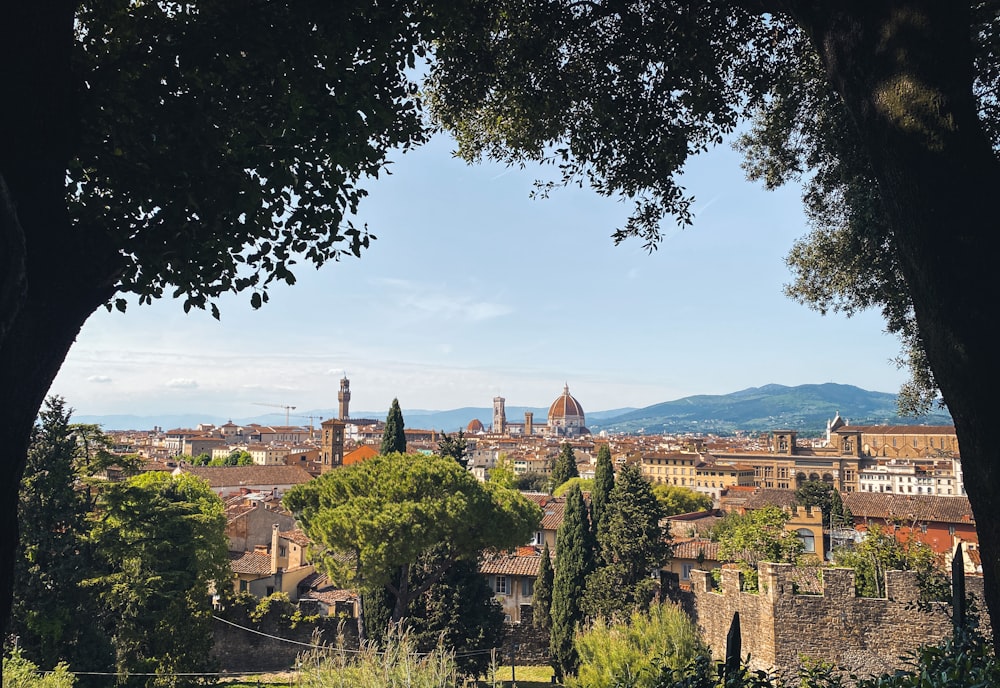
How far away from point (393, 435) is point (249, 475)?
42.4 metres

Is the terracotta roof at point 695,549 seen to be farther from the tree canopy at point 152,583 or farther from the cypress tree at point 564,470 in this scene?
the cypress tree at point 564,470

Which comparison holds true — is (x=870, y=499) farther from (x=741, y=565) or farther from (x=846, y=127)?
(x=846, y=127)

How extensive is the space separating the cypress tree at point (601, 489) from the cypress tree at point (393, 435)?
23.5 feet

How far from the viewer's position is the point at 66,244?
2.72m

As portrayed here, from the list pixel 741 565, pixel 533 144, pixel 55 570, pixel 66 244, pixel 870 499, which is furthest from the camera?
pixel 870 499

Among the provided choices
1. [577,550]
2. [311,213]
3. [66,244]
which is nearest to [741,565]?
[577,550]

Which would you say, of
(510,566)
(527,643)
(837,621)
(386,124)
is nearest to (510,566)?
(510,566)

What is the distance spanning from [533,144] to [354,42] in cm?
279

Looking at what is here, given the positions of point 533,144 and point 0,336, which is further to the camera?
point 533,144

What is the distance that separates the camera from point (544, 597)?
2562 centimetres

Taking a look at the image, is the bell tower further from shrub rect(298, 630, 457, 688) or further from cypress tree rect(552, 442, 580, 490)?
shrub rect(298, 630, 457, 688)

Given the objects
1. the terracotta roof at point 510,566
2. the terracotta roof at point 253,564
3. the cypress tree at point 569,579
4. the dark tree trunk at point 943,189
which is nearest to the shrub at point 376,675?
the dark tree trunk at point 943,189

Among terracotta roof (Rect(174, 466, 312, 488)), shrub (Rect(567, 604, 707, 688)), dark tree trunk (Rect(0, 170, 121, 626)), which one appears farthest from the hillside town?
dark tree trunk (Rect(0, 170, 121, 626))

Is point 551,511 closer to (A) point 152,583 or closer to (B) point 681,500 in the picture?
(B) point 681,500
